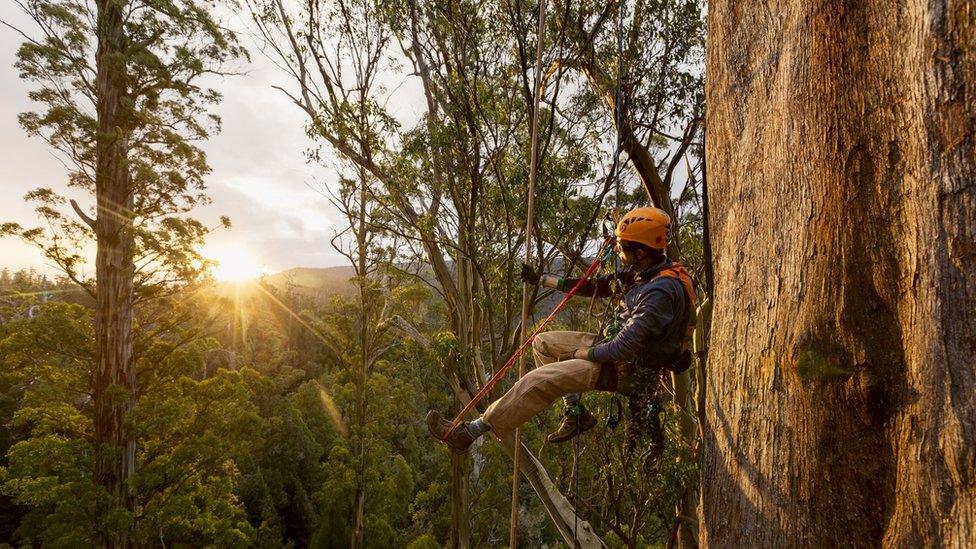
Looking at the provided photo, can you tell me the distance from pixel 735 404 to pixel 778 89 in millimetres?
1317

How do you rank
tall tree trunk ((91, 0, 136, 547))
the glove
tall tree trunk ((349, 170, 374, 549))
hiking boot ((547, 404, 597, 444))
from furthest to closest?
tall tree trunk ((349, 170, 374, 549)) < tall tree trunk ((91, 0, 136, 547)) < the glove < hiking boot ((547, 404, 597, 444))

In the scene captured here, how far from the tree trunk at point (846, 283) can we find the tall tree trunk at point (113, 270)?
12.1m

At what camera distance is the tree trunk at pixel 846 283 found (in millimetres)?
1431

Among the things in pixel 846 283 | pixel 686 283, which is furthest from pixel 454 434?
pixel 846 283

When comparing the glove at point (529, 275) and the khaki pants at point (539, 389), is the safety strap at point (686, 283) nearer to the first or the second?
the khaki pants at point (539, 389)

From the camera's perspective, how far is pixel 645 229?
305 centimetres

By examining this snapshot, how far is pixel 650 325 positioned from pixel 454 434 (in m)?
1.41

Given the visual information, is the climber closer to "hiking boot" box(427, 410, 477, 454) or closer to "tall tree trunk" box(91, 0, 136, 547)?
"hiking boot" box(427, 410, 477, 454)

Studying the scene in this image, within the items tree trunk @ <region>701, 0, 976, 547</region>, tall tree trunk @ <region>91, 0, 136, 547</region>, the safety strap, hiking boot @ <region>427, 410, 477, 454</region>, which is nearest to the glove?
the safety strap

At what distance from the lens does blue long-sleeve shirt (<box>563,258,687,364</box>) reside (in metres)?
2.83

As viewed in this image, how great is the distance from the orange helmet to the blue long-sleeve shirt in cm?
16

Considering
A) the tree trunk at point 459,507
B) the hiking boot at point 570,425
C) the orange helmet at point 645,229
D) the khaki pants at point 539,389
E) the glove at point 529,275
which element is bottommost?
the tree trunk at point 459,507

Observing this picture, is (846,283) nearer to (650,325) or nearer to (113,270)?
(650,325)

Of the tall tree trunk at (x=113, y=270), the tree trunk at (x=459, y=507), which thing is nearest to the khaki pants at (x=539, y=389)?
the tree trunk at (x=459, y=507)
